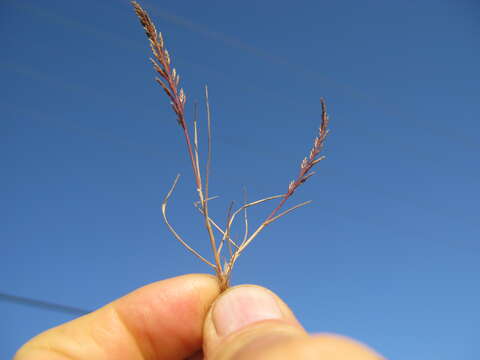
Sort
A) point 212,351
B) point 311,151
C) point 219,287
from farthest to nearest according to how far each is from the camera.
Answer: point 219,287 < point 311,151 < point 212,351

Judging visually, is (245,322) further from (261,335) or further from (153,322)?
(153,322)

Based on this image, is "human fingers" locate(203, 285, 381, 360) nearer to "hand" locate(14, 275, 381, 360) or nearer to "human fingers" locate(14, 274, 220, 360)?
"hand" locate(14, 275, 381, 360)

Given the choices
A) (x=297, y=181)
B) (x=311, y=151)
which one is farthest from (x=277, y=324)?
(x=311, y=151)

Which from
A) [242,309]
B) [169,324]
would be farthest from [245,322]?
[169,324]

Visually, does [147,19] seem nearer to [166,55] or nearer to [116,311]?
[166,55]

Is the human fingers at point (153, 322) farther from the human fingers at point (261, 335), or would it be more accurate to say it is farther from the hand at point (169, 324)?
the human fingers at point (261, 335)

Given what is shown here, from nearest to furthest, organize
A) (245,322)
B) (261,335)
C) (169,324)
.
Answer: (261,335)
(245,322)
(169,324)

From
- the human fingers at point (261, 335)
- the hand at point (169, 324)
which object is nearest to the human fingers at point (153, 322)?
the hand at point (169, 324)

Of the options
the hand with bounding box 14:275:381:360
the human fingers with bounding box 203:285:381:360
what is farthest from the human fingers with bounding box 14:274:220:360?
the human fingers with bounding box 203:285:381:360
